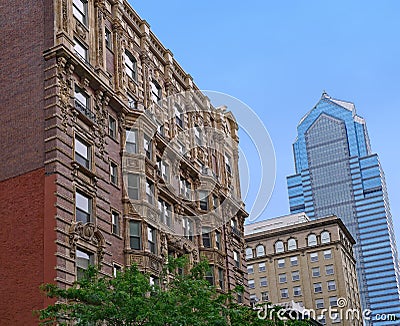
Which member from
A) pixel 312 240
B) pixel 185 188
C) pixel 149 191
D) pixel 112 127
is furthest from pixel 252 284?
pixel 112 127

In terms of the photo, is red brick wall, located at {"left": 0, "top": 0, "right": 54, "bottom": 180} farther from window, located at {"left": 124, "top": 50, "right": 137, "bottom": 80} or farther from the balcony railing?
window, located at {"left": 124, "top": 50, "right": 137, "bottom": 80}

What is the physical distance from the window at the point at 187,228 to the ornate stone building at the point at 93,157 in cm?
9

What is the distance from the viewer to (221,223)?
52656 mm

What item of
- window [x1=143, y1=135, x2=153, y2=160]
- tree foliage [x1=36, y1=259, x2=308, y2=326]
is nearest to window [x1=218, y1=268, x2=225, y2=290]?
window [x1=143, y1=135, x2=153, y2=160]

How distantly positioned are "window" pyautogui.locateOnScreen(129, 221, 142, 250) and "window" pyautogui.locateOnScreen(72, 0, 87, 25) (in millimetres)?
12267

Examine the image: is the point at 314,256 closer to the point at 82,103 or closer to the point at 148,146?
the point at 148,146

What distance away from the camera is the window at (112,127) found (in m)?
40.1

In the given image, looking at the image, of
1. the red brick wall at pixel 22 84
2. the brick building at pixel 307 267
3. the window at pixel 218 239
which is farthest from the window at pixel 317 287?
the red brick wall at pixel 22 84

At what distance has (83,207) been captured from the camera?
3512 centimetres

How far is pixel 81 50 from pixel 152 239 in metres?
12.0

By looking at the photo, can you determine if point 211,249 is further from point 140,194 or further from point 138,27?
point 138,27

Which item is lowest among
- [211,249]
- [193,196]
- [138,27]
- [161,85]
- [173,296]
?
[173,296]

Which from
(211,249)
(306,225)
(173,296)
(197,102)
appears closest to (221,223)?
(211,249)

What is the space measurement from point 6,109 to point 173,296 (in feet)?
50.2
